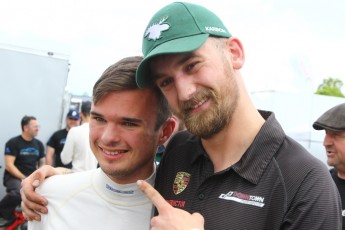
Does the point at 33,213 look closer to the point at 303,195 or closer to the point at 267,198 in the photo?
the point at 267,198

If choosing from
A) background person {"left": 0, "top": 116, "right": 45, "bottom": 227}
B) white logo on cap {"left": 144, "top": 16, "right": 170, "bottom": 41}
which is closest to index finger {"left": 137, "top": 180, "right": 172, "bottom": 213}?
white logo on cap {"left": 144, "top": 16, "right": 170, "bottom": 41}

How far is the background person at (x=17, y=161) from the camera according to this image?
5.28 metres

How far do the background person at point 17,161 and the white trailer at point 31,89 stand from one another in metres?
0.33

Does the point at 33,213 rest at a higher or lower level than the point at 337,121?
lower

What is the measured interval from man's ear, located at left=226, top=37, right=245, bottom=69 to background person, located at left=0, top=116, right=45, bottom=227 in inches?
182

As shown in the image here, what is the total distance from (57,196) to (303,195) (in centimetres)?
115

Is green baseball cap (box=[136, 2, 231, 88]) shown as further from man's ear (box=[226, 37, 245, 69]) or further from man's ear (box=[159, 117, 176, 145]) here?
man's ear (box=[159, 117, 176, 145])

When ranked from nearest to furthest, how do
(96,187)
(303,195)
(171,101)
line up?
(303,195)
(171,101)
(96,187)

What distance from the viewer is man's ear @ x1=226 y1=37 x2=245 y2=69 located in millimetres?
1570

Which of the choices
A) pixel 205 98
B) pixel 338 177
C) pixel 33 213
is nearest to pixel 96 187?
pixel 33 213

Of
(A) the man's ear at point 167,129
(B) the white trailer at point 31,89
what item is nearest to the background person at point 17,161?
(B) the white trailer at point 31,89

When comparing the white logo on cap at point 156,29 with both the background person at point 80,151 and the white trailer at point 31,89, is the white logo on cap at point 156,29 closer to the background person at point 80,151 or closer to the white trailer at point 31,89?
the background person at point 80,151

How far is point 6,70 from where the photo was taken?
5.93 m

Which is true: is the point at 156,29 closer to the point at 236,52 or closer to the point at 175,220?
the point at 236,52
